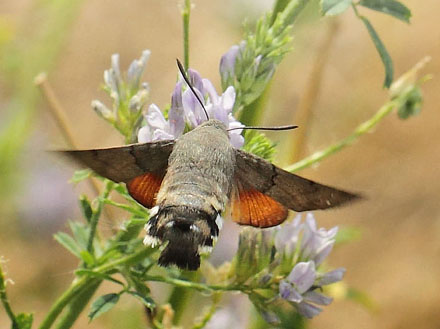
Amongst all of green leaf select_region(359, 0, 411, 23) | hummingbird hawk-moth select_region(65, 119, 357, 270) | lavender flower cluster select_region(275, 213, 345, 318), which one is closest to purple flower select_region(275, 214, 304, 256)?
lavender flower cluster select_region(275, 213, 345, 318)

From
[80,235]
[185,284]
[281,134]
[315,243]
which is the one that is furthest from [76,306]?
[281,134]

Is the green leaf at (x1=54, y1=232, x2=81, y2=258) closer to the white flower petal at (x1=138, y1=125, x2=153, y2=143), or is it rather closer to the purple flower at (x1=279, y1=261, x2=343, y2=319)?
the white flower petal at (x1=138, y1=125, x2=153, y2=143)

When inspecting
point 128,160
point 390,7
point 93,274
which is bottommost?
point 93,274

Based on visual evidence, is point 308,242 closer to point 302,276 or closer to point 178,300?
point 302,276

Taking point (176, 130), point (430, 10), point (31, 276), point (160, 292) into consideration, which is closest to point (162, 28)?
point (430, 10)

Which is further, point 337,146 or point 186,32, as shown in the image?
point 337,146
